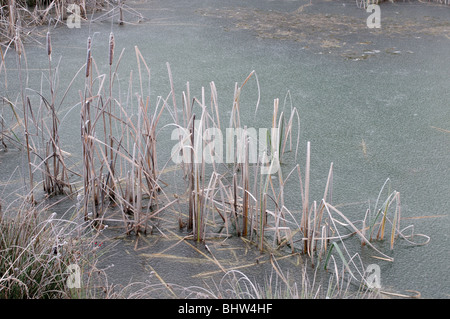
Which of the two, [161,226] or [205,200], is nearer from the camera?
[205,200]

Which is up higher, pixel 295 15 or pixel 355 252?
pixel 295 15

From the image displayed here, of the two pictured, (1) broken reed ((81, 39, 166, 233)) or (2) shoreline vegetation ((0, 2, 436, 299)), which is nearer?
(2) shoreline vegetation ((0, 2, 436, 299))

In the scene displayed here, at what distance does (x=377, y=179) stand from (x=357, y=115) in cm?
58

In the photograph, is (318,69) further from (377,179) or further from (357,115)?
(377,179)

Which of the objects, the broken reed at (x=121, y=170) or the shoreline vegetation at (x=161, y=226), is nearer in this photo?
the shoreline vegetation at (x=161, y=226)

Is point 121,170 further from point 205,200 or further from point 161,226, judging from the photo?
point 205,200

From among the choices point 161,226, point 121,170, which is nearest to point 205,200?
point 161,226

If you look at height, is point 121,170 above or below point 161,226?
above

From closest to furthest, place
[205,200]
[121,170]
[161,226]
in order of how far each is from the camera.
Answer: [205,200], [161,226], [121,170]

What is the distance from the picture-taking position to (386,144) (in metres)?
2.37

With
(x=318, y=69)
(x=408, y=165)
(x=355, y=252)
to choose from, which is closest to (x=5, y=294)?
(x=355, y=252)

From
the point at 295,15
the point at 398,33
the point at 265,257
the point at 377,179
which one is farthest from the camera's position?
the point at 295,15

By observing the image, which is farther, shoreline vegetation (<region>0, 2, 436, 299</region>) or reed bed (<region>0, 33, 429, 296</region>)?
reed bed (<region>0, 33, 429, 296</region>)

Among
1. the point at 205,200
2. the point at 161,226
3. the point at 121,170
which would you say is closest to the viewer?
the point at 205,200
